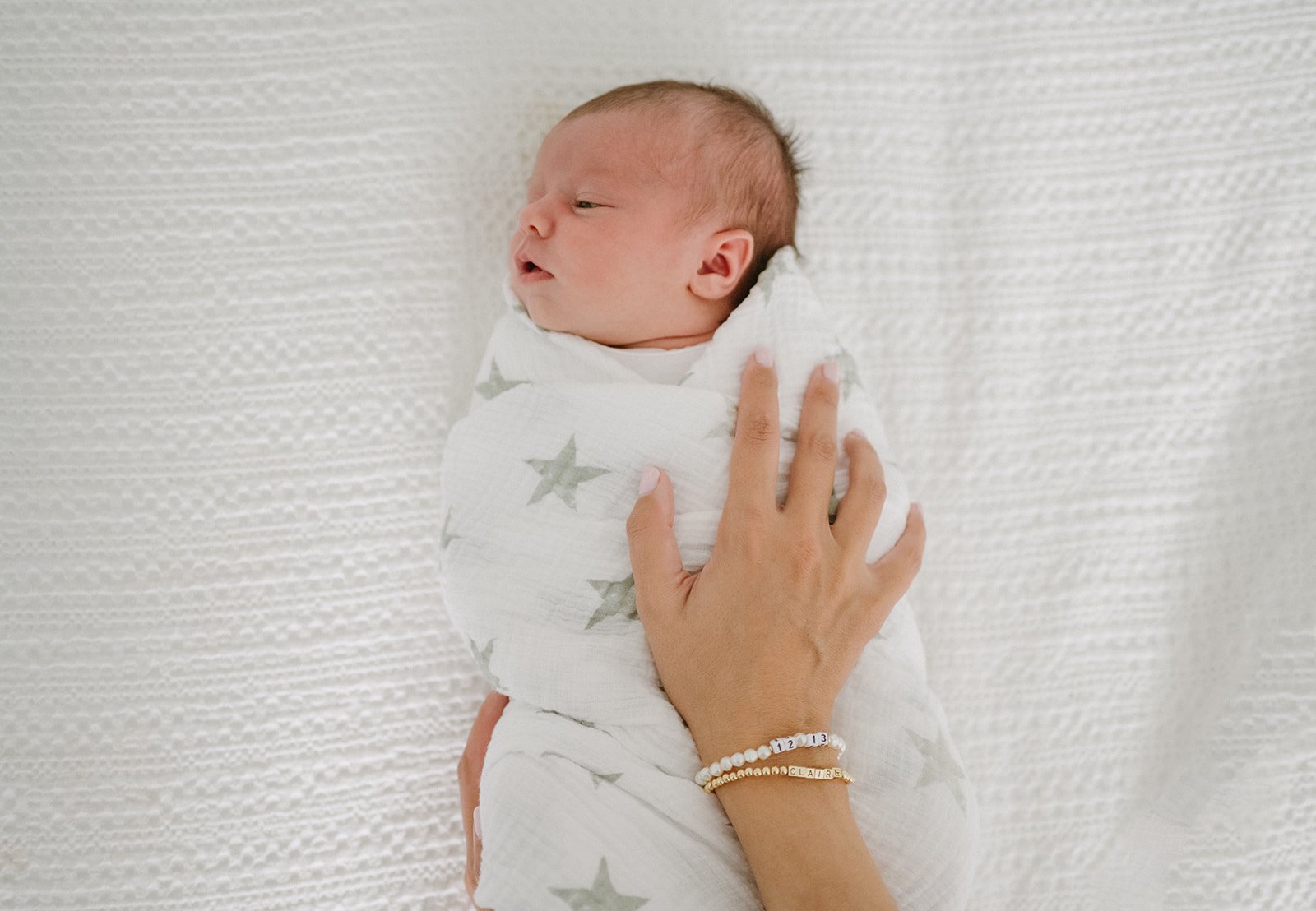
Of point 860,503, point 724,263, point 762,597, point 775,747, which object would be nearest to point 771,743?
point 775,747

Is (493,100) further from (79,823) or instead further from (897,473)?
(79,823)

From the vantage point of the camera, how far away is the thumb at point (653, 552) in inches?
31.9

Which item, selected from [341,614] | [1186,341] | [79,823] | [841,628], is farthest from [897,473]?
[79,823]

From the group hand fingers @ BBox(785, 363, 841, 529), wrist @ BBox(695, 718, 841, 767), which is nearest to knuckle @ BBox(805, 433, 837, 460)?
hand fingers @ BBox(785, 363, 841, 529)

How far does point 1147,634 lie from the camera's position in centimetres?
108

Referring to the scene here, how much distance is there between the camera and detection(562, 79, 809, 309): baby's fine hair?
0.94 meters

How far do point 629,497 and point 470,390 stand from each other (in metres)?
0.28

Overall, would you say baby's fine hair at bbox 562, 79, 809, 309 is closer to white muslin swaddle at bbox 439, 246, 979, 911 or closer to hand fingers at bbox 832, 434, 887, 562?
white muslin swaddle at bbox 439, 246, 979, 911

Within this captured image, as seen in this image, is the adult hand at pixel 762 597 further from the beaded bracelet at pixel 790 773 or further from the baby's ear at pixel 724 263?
the baby's ear at pixel 724 263

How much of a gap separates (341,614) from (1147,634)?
91 cm

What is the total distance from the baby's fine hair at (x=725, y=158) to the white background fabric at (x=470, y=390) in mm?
118

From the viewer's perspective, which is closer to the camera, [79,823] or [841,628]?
[841,628]

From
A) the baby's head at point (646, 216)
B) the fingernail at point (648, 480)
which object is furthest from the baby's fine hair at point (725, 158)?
the fingernail at point (648, 480)

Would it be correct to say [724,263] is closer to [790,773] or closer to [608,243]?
[608,243]
